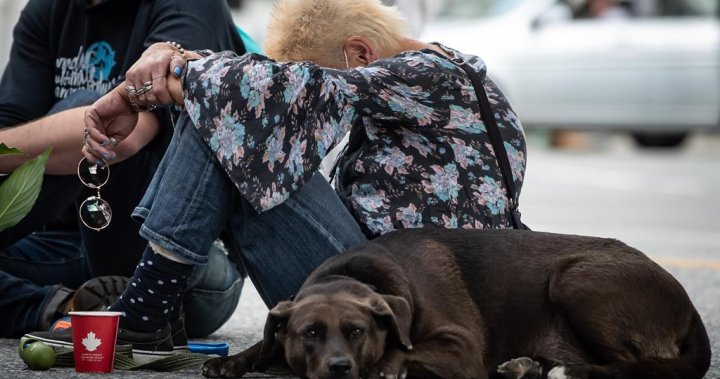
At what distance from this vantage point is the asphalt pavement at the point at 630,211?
4980mm

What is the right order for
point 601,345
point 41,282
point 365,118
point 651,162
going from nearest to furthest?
point 601,345 → point 365,118 → point 41,282 → point 651,162

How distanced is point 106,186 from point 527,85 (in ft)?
41.3

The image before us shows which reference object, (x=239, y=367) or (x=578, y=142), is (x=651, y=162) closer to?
(x=578, y=142)

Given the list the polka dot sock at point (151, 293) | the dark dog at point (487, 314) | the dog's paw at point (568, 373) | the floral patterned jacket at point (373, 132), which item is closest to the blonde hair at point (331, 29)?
the floral patterned jacket at point (373, 132)

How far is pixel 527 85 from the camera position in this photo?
645 inches

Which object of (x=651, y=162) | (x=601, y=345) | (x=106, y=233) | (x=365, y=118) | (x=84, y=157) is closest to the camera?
(x=601, y=345)

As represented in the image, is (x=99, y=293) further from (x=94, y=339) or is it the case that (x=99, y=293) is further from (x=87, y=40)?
(x=87, y=40)

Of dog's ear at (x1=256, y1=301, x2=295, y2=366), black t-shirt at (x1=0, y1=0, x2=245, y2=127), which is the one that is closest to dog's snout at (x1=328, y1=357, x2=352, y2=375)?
dog's ear at (x1=256, y1=301, x2=295, y2=366)

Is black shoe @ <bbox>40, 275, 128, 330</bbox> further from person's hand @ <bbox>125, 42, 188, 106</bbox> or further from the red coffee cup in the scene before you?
person's hand @ <bbox>125, 42, 188, 106</bbox>

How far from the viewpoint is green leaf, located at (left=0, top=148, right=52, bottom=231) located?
12.2ft

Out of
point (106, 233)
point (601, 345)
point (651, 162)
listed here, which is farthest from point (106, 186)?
point (651, 162)

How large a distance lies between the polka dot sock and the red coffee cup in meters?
0.13

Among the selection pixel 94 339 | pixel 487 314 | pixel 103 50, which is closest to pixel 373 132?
pixel 487 314

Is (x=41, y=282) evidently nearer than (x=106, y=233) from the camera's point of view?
No
